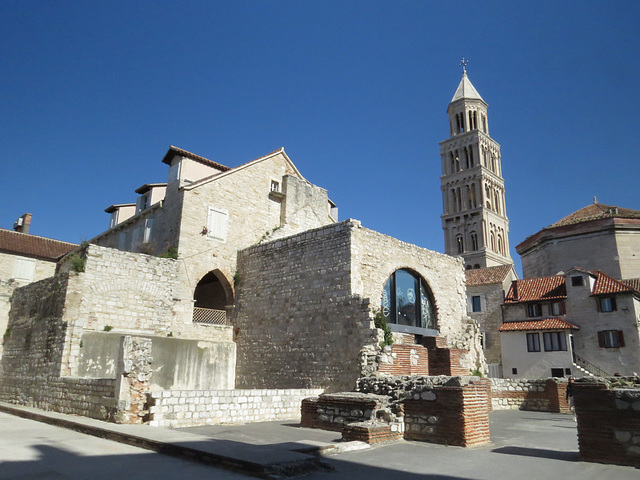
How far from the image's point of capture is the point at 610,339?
28000 mm

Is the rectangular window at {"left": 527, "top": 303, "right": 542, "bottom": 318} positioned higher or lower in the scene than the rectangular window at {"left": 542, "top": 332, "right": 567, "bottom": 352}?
higher

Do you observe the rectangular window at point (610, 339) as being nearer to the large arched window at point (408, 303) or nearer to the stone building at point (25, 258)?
the large arched window at point (408, 303)

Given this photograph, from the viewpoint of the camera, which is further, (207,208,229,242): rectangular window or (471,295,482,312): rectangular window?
(471,295,482,312): rectangular window

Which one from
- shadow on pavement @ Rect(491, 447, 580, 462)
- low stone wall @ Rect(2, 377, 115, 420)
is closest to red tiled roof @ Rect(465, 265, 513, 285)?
shadow on pavement @ Rect(491, 447, 580, 462)

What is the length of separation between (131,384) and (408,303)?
32.8 ft

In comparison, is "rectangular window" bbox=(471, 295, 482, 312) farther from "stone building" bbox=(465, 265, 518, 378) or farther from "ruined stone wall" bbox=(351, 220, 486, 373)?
"ruined stone wall" bbox=(351, 220, 486, 373)

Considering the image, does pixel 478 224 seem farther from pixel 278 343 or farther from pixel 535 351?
pixel 278 343

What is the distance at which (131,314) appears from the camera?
54.8 ft

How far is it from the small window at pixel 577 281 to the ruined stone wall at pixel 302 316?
2207 centimetres

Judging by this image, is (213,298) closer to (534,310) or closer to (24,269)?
(24,269)

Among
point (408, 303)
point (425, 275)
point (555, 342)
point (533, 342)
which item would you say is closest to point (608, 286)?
point (555, 342)

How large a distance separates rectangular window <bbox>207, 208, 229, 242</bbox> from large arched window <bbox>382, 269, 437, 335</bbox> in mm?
7722

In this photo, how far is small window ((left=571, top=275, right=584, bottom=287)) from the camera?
98.6 feet

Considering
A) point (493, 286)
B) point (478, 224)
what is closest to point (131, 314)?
point (493, 286)
